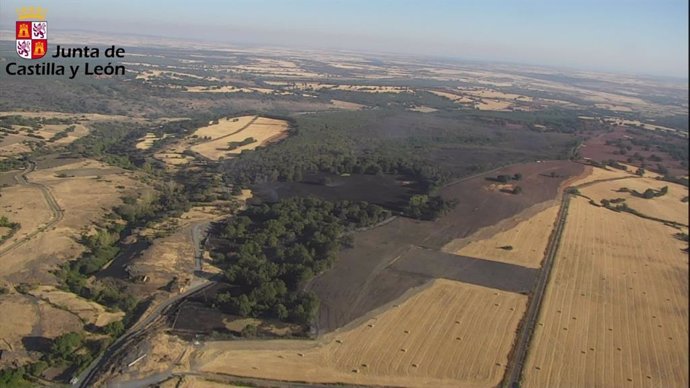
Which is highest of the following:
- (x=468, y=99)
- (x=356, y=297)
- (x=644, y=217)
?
Answer: (x=468, y=99)

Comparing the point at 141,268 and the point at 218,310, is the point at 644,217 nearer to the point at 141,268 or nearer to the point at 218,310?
the point at 218,310

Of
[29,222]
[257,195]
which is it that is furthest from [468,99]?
[29,222]

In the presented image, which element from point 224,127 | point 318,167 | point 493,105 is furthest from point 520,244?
point 493,105

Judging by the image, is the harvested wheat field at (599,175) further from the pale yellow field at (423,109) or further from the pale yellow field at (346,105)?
the pale yellow field at (346,105)

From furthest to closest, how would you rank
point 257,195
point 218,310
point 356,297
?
point 257,195 < point 356,297 < point 218,310

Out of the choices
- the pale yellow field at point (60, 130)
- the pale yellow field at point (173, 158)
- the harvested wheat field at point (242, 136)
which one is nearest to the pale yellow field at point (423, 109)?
the harvested wheat field at point (242, 136)

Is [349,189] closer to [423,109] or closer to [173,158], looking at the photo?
[173,158]

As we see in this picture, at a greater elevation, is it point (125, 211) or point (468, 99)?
point (468, 99)
